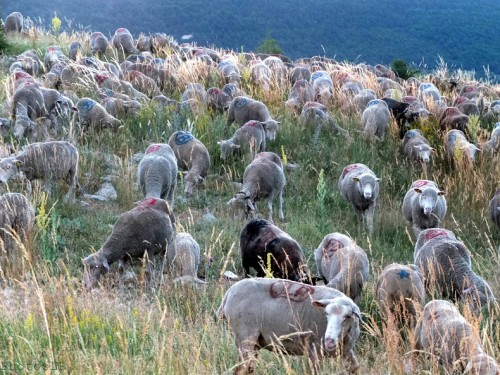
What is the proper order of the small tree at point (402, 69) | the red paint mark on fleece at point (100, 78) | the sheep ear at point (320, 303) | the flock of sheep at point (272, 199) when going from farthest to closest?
the small tree at point (402, 69) → the red paint mark on fleece at point (100, 78) → the flock of sheep at point (272, 199) → the sheep ear at point (320, 303)

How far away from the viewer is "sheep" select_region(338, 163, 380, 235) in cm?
952

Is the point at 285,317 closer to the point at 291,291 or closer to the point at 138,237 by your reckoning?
the point at 291,291

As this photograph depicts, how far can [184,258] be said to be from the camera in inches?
286

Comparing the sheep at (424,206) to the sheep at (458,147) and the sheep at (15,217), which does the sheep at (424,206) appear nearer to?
the sheep at (458,147)

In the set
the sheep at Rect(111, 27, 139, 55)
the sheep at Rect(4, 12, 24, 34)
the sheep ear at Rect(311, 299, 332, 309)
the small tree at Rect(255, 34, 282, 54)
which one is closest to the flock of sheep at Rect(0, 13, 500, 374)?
the sheep ear at Rect(311, 299, 332, 309)

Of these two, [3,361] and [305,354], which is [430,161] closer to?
[305,354]

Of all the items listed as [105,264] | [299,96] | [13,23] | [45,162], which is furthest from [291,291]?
[13,23]

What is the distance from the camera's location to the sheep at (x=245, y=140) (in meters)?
11.3

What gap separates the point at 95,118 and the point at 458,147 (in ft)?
20.7

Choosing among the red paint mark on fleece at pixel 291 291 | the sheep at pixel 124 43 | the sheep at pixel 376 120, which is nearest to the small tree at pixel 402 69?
the sheep at pixel 124 43

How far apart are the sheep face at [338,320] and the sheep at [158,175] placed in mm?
4454

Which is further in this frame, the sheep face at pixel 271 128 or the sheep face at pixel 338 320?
the sheep face at pixel 271 128

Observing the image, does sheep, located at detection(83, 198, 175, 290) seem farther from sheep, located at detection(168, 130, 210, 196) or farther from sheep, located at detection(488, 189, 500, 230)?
sheep, located at detection(488, 189, 500, 230)

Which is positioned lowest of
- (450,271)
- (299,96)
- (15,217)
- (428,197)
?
Answer: (450,271)
